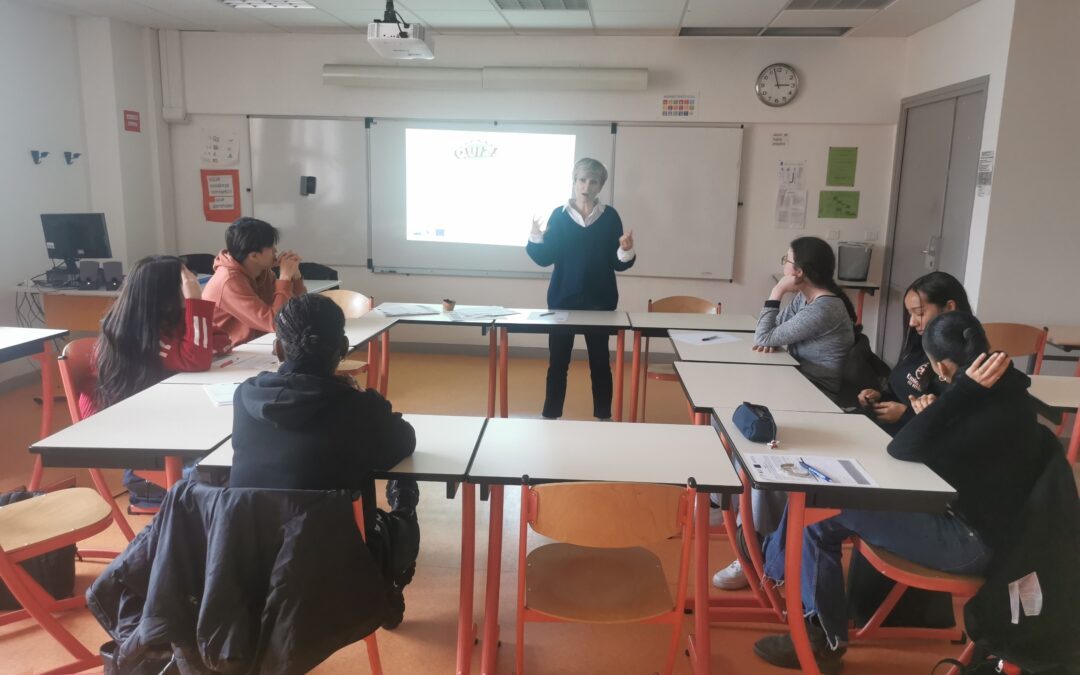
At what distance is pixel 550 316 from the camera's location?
402cm

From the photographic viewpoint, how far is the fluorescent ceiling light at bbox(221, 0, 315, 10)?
16.2 feet

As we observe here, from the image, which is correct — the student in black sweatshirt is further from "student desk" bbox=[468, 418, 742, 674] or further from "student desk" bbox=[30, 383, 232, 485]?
"student desk" bbox=[30, 383, 232, 485]

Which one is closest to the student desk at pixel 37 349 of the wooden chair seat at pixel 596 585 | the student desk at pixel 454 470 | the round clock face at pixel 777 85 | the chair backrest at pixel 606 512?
the student desk at pixel 454 470

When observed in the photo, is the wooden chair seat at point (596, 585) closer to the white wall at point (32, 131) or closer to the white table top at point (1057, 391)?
the white table top at point (1057, 391)

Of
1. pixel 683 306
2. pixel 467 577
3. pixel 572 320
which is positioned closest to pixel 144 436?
pixel 467 577

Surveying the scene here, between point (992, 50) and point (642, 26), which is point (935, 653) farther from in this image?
point (642, 26)

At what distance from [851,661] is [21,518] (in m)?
2.49

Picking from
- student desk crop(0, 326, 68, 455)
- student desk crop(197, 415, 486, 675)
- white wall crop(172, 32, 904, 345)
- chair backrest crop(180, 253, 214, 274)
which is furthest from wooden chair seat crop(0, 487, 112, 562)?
white wall crop(172, 32, 904, 345)

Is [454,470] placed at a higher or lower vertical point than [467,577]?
higher

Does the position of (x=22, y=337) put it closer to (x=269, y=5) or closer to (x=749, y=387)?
(x=269, y=5)

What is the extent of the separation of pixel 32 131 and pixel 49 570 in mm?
3871

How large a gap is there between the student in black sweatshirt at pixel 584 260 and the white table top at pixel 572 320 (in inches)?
2.8

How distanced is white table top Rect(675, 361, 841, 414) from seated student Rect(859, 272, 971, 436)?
22 centimetres

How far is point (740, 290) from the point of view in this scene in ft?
19.4
